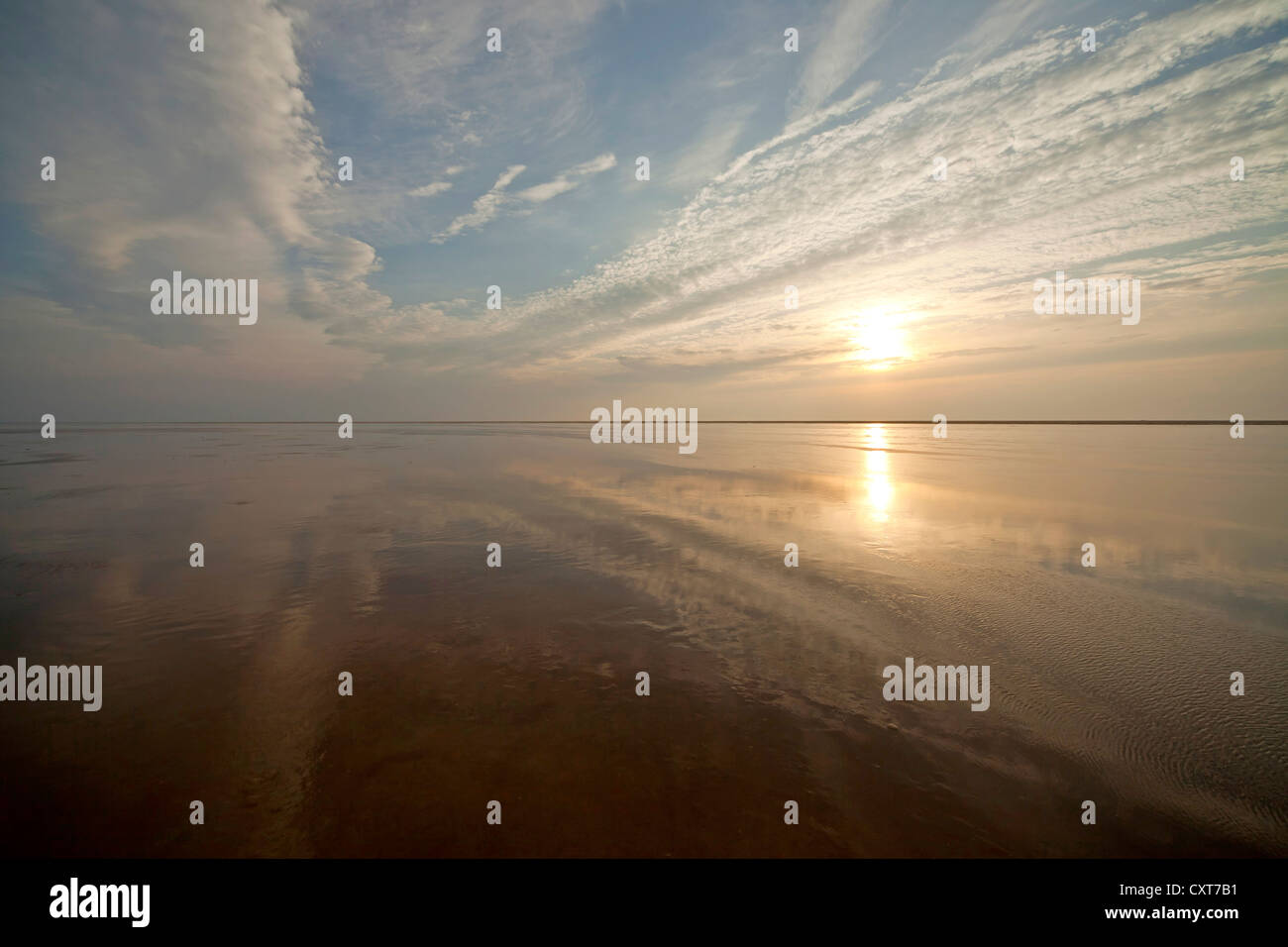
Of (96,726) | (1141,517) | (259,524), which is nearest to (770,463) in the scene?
(1141,517)

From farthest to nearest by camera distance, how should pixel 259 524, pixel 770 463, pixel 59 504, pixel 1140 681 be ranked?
pixel 770 463
pixel 59 504
pixel 259 524
pixel 1140 681

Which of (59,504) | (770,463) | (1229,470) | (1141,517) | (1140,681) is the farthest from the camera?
(770,463)

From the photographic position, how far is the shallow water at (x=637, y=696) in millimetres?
4023

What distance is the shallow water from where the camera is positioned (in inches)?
158

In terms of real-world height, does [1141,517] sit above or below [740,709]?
above

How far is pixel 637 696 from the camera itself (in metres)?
5.98

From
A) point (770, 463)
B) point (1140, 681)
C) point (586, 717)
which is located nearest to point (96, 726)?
point (586, 717)

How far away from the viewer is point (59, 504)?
56.4 ft

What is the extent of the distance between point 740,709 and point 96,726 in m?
6.67

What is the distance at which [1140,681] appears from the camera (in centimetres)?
623
